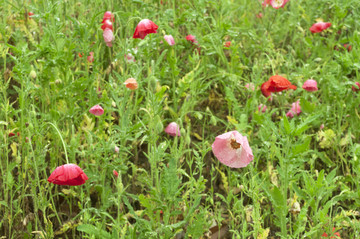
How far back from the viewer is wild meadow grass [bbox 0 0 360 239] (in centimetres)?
175

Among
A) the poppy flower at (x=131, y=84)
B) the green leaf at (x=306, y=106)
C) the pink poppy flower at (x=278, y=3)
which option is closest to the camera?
the poppy flower at (x=131, y=84)

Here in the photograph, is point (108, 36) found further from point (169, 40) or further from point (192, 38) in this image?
point (192, 38)

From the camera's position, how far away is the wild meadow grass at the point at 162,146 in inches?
69.1

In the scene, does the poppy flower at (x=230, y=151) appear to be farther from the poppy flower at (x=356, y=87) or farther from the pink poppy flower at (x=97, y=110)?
the poppy flower at (x=356, y=87)

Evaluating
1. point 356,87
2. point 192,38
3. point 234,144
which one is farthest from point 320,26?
point 234,144

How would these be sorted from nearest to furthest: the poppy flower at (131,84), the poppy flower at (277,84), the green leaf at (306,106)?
the poppy flower at (131,84) < the poppy flower at (277,84) < the green leaf at (306,106)

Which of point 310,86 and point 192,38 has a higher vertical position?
point 192,38

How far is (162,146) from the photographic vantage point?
179cm

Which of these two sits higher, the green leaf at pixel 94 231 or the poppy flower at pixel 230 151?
the poppy flower at pixel 230 151

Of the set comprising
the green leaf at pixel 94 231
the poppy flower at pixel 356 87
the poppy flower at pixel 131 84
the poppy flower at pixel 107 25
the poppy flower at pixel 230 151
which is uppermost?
the poppy flower at pixel 107 25

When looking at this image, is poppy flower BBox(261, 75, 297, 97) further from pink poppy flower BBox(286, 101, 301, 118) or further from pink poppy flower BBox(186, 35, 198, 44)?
pink poppy flower BBox(186, 35, 198, 44)

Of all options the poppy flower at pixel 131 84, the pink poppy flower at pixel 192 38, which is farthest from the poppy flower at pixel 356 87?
the poppy flower at pixel 131 84

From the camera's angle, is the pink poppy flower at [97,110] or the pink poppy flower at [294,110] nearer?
the pink poppy flower at [97,110]

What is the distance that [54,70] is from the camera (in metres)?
2.31
